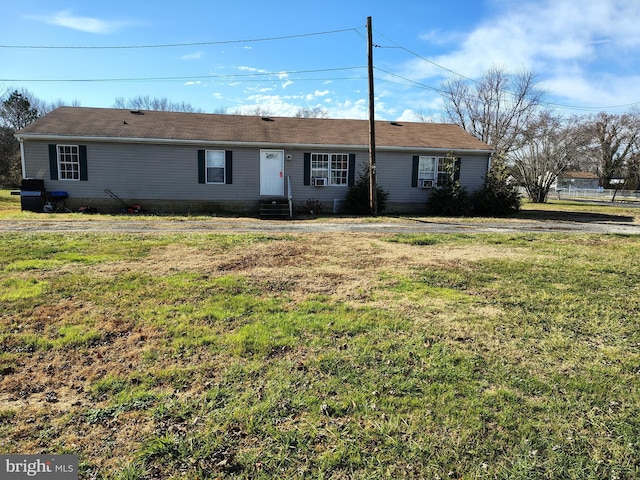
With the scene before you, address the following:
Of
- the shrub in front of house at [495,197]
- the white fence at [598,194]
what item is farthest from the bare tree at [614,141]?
the shrub in front of house at [495,197]

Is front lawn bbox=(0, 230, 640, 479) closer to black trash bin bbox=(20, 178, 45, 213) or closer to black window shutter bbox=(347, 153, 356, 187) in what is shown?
black trash bin bbox=(20, 178, 45, 213)

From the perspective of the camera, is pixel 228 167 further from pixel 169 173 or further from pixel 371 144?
pixel 371 144

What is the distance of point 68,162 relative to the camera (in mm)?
15016

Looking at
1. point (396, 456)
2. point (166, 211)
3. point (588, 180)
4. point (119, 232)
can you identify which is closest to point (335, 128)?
point (166, 211)

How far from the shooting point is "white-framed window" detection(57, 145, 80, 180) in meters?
14.9

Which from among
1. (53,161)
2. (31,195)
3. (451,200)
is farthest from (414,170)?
(31,195)

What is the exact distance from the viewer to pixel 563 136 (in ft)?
105

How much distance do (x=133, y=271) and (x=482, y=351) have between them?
4717 millimetres

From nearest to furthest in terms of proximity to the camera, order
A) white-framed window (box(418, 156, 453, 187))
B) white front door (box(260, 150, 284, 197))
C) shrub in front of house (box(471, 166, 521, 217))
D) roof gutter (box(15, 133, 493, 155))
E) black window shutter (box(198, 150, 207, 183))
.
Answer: roof gutter (box(15, 133, 493, 155)), black window shutter (box(198, 150, 207, 183)), white front door (box(260, 150, 284, 197)), shrub in front of house (box(471, 166, 521, 217)), white-framed window (box(418, 156, 453, 187))

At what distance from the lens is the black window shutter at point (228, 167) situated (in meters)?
15.8

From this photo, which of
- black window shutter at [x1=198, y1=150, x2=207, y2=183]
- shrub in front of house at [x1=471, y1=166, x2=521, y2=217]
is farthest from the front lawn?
shrub in front of house at [x1=471, y1=166, x2=521, y2=217]

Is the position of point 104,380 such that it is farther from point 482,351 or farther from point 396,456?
point 482,351

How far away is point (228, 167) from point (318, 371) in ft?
45.0

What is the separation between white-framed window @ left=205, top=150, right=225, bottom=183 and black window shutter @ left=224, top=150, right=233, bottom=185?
115mm
